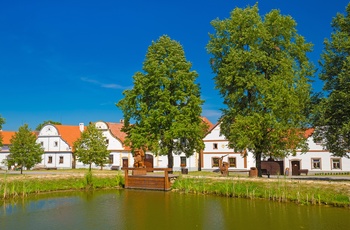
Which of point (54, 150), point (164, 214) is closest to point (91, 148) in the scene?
point (54, 150)

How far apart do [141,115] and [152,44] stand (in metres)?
7.76

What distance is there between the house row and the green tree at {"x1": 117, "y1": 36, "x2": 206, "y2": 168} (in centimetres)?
368

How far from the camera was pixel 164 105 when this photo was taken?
34.2 m

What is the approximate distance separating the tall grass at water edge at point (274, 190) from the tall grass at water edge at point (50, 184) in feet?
20.2

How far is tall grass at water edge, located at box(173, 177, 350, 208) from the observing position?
20797mm

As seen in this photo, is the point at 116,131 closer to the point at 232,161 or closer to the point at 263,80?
the point at 232,161

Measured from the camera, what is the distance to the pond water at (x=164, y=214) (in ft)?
51.6

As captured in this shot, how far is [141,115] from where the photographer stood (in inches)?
1377

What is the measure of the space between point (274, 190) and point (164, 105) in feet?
47.9

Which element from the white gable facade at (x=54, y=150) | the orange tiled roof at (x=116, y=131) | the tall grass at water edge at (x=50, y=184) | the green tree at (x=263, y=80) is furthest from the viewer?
the white gable facade at (x=54, y=150)

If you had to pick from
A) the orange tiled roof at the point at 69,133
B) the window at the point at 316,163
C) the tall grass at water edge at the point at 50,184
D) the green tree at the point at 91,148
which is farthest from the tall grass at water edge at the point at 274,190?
the orange tiled roof at the point at 69,133

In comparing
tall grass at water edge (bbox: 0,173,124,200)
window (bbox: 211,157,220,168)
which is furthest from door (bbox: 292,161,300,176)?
tall grass at water edge (bbox: 0,173,124,200)

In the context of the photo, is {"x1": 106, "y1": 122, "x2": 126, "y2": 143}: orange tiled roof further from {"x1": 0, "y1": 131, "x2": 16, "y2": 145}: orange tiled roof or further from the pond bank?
the pond bank

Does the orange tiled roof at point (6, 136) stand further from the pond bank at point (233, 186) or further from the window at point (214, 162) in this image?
the pond bank at point (233, 186)
